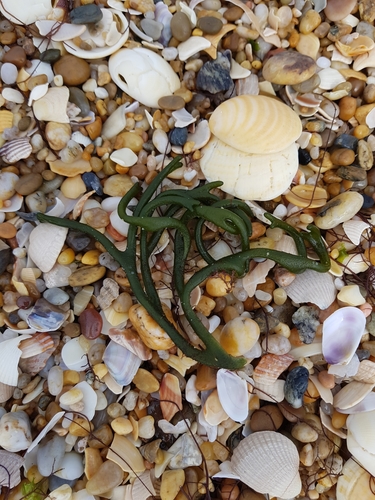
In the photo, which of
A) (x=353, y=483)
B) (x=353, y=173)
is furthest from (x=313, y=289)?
(x=353, y=483)

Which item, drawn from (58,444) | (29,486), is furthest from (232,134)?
(29,486)

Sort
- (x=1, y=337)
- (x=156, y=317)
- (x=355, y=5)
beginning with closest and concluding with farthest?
1. (x=156, y=317)
2. (x=1, y=337)
3. (x=355, y=5)

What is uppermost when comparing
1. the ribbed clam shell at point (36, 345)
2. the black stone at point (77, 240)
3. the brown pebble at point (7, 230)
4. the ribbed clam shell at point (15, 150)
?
the ribbed clam shell at point (15, 150)

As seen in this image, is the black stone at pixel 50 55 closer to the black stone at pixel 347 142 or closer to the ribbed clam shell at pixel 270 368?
the black stone at pixel 347 142

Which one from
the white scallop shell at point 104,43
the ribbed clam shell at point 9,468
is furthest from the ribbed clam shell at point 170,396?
the white scallop shell at point 104,43

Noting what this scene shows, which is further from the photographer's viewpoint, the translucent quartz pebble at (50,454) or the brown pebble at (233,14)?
the brown pebble at (233,14)

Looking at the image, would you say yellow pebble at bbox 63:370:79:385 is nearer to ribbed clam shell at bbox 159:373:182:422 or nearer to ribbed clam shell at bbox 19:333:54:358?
ribbed clam shell at bbox 19:333:54:358

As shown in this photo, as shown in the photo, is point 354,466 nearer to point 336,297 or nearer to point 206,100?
point 336,297
